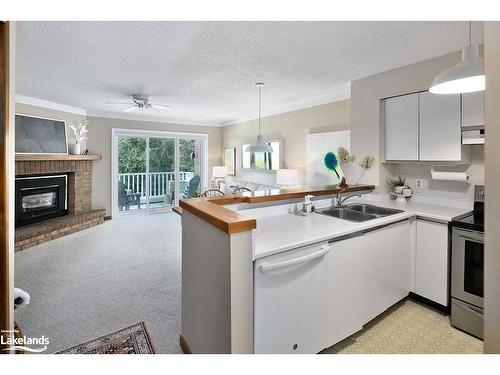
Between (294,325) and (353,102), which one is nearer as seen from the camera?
(294,325)

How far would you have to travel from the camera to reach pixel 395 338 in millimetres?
1939

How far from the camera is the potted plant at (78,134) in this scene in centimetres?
506

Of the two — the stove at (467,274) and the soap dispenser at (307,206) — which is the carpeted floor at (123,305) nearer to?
the stove at (467,274)

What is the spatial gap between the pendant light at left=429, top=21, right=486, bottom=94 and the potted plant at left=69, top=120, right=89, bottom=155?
577cm

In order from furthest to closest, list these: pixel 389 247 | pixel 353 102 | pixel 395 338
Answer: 1. pixel 353 102
2. pixel 389 247
3. pixel 395 338

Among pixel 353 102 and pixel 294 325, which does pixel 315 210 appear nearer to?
pixel 294 325

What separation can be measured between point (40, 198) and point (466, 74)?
5.90m

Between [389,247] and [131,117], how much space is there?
5890 mm

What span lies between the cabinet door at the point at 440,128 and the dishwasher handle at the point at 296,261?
1.82 metres

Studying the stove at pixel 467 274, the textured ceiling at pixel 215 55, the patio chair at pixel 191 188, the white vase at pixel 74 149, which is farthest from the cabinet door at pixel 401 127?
the white vase at pixel 74 149

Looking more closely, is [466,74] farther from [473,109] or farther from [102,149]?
[102,149]

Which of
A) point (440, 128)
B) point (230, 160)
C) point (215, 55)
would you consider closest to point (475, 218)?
point (440, 128)

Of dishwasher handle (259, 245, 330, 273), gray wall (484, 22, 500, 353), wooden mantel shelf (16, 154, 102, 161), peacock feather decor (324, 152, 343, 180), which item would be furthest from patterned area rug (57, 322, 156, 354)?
wooden mantel shelf (16, 154, 102, 161)
